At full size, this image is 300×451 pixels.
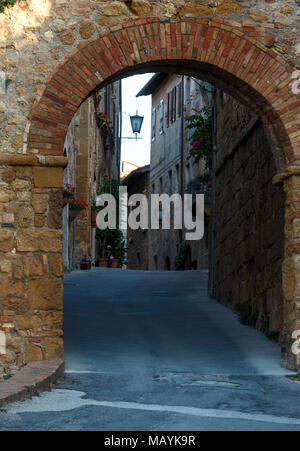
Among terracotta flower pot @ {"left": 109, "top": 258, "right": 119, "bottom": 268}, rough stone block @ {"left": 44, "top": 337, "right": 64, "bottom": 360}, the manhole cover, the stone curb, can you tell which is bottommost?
the manhole cover

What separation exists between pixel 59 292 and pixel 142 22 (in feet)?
10.0

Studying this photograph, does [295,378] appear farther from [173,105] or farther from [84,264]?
[173,105]

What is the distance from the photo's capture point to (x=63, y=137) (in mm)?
8633

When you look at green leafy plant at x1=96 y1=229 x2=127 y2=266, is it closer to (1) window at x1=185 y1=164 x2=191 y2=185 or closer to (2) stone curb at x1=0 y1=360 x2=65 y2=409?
(1) window at x1=185 y1=164 x2=191 y2=185

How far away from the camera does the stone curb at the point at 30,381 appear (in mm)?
6273

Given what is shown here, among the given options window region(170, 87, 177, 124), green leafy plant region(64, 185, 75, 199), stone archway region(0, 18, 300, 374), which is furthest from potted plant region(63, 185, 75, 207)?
window region(170, 87, 177, 124)

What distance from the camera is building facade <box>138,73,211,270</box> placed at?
88.2 ft

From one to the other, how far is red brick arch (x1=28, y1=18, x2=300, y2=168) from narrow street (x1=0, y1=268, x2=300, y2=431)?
244 cm

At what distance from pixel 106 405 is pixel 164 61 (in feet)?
A: 13.6

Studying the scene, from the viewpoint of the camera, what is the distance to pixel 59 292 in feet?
27.6

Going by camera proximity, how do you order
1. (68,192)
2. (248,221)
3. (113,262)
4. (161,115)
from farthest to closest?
(161,115)
(113,262)
(68,192)
(248,221)

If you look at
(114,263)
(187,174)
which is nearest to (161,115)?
(187,174)

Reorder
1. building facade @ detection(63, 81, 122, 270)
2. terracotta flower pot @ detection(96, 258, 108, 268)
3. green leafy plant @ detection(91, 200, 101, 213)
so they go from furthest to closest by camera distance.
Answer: terracotta flower pot @ detection(96, 258, 108, 268)
green leafy plant @ detection(91, 200, 101, 213)
building facade @ detection(63, 81, 122, 270)

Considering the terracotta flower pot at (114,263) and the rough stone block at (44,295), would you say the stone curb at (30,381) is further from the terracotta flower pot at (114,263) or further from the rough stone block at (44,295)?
the terracotta flower pot at (114,263)
